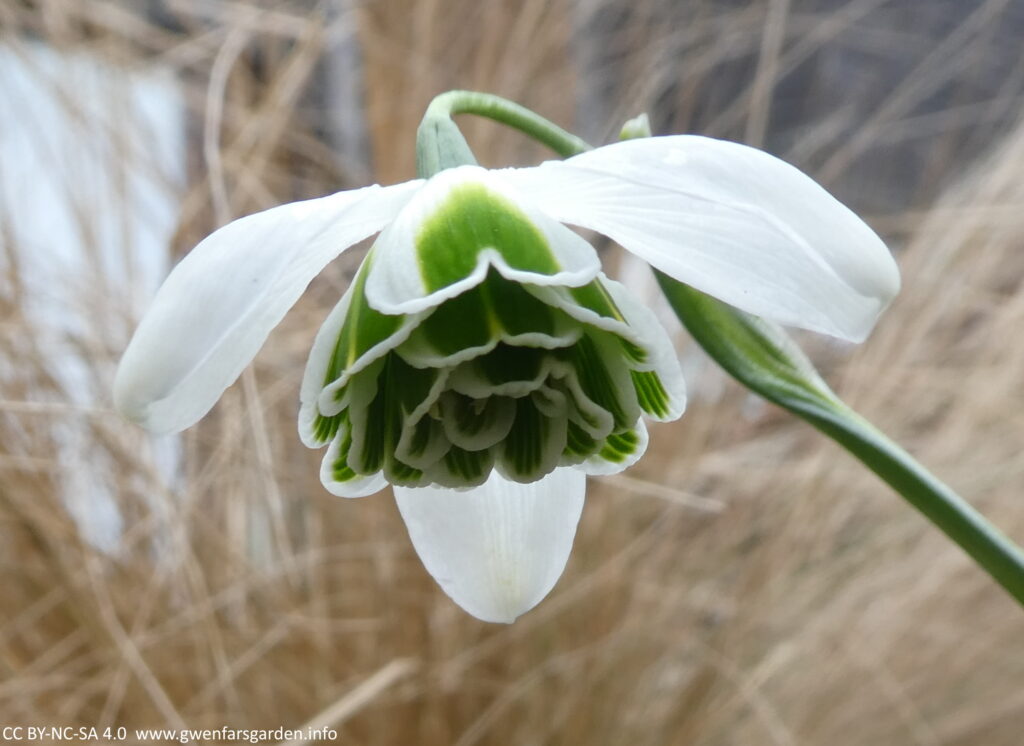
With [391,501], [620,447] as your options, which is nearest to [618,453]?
[620,447]

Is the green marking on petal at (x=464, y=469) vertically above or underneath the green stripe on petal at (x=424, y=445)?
underneath

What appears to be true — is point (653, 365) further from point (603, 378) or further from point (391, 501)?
point (391, 501)

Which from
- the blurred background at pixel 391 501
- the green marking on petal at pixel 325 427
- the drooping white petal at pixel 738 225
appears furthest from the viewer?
the blurred background at pixel 391 501

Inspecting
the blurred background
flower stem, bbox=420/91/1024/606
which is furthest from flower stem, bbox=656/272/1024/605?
the blurred background

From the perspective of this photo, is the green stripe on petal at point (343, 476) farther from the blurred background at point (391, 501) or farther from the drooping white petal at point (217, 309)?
the blurred background at point (391, 501)

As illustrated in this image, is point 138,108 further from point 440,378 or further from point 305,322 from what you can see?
point 440,378

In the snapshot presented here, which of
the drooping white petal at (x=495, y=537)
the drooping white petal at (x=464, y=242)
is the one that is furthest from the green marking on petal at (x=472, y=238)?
the drooping white petal at (x=495, y=537)

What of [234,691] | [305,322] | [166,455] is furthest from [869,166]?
[234,691]
